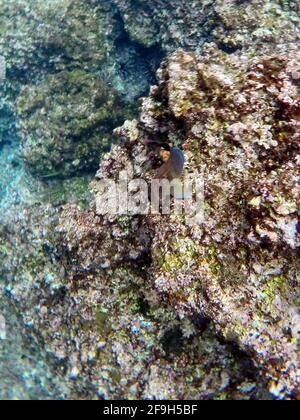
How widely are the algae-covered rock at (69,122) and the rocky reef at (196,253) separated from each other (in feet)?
5.04

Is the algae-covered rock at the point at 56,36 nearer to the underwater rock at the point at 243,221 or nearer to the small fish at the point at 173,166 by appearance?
the underwater rock at the point at 243,221

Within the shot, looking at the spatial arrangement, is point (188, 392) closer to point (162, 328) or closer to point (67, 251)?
point (162, 328)

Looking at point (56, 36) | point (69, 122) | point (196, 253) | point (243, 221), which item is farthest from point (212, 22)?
point (196, 253)

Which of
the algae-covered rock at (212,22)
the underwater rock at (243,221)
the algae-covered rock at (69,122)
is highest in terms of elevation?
the algae-covered rock at (212,22)

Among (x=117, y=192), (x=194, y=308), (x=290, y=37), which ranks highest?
(x=290, y=37)

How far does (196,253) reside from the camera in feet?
8.55

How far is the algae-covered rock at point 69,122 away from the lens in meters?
5.94

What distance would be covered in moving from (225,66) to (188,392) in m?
2.70

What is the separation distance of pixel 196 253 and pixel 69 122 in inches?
160

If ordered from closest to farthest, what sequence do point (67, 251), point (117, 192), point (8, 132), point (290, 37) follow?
point (117, 192), point (67, 251), point (290, 37), point (8, 132)

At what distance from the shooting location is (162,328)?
10.6 feet

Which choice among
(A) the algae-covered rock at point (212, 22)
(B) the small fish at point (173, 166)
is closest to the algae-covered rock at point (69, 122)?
(A) the algae-covered rock at point (212, 22)

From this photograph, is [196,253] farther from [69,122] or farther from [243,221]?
[69,122]

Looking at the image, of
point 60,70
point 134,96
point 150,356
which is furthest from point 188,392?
point 60,70
